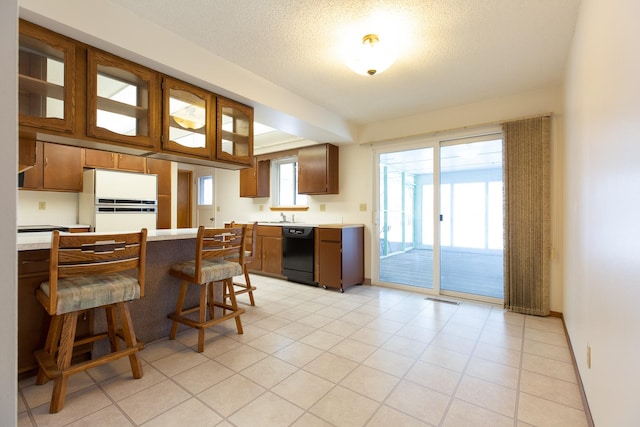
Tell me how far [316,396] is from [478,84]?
10.6ft

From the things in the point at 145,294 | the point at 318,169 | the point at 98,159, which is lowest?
the point at 145,294

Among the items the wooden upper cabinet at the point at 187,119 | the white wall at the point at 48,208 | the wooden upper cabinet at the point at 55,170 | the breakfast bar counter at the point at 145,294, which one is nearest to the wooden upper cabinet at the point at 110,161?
the wooden upper cabinet at the point at 55,170

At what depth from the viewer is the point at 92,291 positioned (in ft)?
5.38

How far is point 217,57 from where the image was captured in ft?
8.50

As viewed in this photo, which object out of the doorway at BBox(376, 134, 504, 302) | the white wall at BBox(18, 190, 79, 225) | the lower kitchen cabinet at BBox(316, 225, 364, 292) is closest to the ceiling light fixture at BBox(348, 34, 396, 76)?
the doorway at BBox(376, 134, 504, 302)

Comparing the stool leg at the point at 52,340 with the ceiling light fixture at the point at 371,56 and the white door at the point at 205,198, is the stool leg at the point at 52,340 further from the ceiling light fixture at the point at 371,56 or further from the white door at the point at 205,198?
the white door at the point at 205,198

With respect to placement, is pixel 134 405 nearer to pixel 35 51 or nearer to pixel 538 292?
pixel 35 51

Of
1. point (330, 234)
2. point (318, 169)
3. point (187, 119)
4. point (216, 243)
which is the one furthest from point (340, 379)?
point (318, 169)

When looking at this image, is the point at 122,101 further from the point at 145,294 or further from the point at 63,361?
the point at 63,361

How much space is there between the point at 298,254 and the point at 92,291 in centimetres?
287

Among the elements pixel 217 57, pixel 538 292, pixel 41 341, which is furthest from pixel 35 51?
pixel 538 292

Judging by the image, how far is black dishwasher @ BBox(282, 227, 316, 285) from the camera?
13.8 ft

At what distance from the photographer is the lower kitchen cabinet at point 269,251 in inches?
179

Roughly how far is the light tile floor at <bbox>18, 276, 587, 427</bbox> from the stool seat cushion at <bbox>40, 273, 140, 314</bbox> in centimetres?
55
